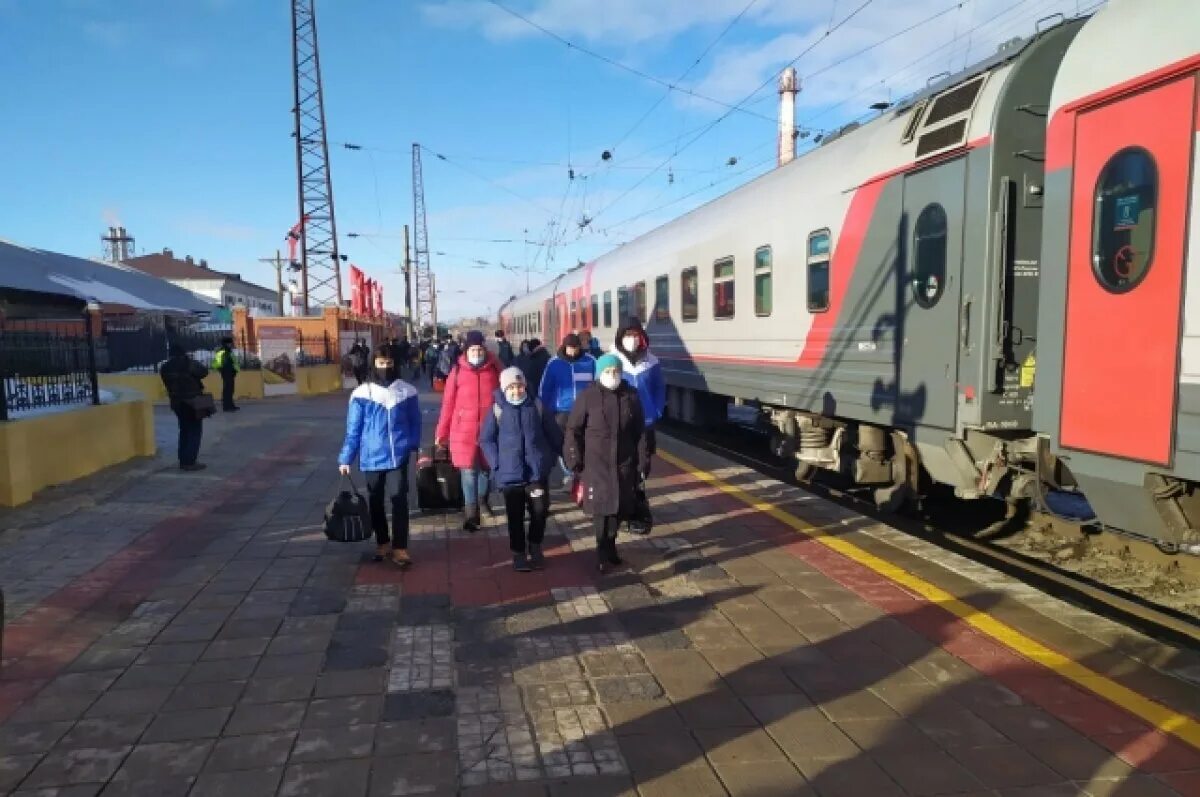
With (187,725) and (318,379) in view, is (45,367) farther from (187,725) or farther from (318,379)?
(318,379)

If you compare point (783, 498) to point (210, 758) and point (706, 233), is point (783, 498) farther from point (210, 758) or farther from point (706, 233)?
point (210, 758)

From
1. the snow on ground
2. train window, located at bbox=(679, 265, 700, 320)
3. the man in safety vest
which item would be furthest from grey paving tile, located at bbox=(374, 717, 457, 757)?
the man in safety vest

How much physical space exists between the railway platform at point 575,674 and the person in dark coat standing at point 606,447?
1.50 ft

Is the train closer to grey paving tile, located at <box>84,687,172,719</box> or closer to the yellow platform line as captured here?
the yellow platform line

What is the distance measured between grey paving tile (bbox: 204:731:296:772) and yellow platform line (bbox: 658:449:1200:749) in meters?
3.39

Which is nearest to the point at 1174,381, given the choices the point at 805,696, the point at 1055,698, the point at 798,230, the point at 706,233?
the point at 1055,698

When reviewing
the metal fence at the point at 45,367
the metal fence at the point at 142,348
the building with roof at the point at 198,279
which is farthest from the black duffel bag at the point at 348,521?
the building with roof at the point at 198,279

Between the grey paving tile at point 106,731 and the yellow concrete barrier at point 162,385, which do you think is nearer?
the grey paving tile at point 106,731

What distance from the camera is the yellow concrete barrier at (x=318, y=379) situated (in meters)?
21.4

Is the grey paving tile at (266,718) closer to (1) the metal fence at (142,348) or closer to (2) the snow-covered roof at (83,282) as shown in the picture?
(2) the snow-covered roof at (83,282)

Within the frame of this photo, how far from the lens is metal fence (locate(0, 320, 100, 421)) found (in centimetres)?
745

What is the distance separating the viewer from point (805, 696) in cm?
358

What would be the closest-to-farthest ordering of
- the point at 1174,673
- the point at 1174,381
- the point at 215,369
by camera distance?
the point at 1174,673
the point at 1174,381
the point at 215,369

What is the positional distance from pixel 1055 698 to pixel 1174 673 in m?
0.75
